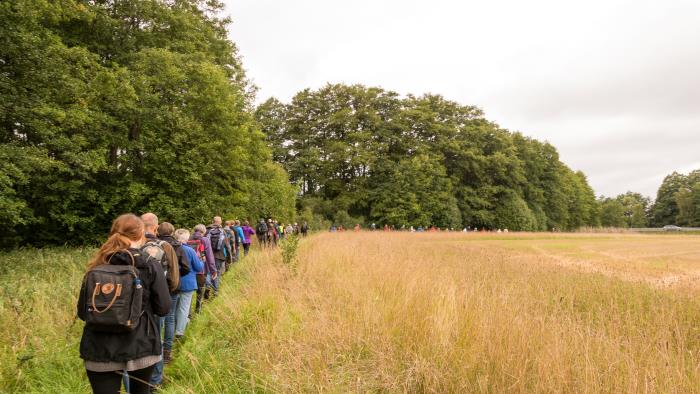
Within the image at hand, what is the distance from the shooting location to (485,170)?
2315 inches

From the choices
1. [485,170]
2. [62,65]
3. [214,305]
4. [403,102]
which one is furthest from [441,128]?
[214,305]

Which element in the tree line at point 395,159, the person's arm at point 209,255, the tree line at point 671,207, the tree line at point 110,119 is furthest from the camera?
the tree line at point 671,207

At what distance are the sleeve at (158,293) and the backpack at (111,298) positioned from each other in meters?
0.36

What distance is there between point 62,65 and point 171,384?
14.3 metres

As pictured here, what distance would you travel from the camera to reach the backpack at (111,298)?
2.81 meters

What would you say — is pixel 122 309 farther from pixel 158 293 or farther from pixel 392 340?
pixel 392 340

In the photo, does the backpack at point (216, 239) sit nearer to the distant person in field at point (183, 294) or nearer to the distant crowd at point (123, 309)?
the distant person in field at point (183, 294)

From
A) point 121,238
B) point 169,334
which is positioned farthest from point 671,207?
point 121,238

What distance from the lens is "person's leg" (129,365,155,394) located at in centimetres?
315

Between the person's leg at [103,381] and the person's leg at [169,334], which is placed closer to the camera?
the person's leg at [103,381]

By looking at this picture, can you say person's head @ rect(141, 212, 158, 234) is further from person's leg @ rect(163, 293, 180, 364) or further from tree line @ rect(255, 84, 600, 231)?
tree line @ rect(255, 84, 600, 231)

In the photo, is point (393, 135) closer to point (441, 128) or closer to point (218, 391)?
point (441, 128)

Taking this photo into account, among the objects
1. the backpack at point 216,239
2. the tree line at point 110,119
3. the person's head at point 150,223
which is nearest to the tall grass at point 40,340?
the person's head at point 150,223

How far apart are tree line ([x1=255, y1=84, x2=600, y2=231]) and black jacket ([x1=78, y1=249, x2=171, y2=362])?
4033cm
